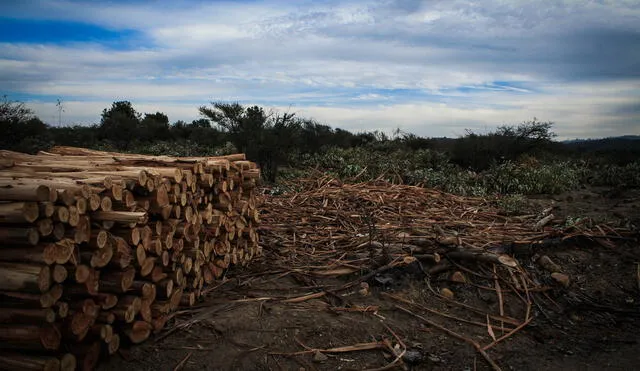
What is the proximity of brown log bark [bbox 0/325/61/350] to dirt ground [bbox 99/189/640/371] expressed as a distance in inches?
23.2

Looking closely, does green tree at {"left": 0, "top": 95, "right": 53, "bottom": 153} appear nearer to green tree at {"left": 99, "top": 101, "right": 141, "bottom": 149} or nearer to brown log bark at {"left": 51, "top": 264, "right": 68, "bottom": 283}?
green tree at {"left": 99, "top": 101, "right": 141, "bottom": 149}

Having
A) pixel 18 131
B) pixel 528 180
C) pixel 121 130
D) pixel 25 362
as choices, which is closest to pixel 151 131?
pixel 121 130

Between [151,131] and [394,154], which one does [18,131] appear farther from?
[394,154]

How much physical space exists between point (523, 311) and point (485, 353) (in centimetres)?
113

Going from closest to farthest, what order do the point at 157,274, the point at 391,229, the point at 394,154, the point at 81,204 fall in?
the point at 81,204 → the point at 157,274 → the point at 391,229 → the point at 394,154

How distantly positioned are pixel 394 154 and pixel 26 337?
44.8 ft

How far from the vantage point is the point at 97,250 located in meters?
3.45

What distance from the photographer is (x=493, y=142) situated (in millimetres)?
16344

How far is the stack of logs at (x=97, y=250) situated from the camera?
3.03 m

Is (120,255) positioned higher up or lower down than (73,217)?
lower down

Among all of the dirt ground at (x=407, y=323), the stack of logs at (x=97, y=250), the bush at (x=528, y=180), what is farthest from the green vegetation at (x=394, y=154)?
the stack of logs at (x=97, y=250)

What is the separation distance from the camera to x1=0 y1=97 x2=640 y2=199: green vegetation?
1201 cm

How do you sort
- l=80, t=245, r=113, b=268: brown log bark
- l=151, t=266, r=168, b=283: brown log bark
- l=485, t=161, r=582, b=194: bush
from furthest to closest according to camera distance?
l=485, t=161, r=582, b=194: bush, l=151, t=266, r=168, b=283: brown log bark, l=80, t=245, r=113, b=268: brown log bark

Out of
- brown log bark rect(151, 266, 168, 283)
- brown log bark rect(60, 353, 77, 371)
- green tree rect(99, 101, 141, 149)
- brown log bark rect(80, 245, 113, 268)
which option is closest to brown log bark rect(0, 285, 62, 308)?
brown log bark rect(80, 245, 113, 268)
